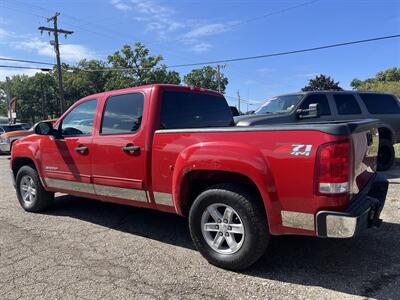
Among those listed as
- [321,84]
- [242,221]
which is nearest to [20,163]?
[242,221]

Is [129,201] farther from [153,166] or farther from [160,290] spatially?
[160,290]

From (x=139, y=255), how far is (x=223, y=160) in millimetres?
1535

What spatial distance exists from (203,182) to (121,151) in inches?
44.1

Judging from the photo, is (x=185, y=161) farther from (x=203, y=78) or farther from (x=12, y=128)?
(x=203, y=78)

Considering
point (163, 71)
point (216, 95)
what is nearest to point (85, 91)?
point (163, 71)

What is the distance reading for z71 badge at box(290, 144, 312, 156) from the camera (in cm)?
308

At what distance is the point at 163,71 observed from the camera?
183 ft

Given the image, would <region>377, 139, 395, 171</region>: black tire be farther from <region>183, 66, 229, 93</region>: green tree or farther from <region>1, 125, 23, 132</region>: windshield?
<region>183, 66, 229, 93</region>: green tree

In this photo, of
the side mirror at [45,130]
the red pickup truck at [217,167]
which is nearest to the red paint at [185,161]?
the red pickup truck at [217,167]

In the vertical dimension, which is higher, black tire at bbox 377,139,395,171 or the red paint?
the red paint

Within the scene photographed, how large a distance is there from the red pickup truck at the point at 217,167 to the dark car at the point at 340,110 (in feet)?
11.1

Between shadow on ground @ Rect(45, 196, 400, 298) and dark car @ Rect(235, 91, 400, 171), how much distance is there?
3.74 metres

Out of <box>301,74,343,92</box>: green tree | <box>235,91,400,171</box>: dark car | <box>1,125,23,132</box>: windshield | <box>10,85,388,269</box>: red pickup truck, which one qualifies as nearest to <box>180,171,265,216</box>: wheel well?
<box>10,85,388,269</box>: red pickup truck

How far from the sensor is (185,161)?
3.85 meters
